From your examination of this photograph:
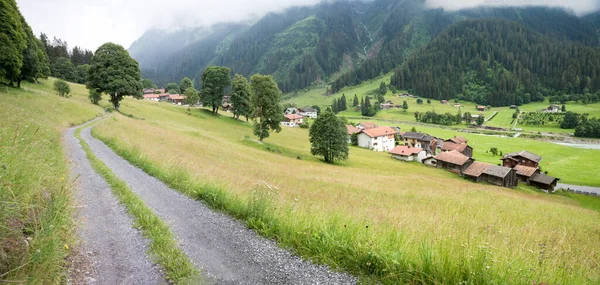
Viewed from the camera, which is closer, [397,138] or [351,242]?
[351,242]

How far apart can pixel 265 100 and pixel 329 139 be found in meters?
14.2

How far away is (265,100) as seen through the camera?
1858 inches

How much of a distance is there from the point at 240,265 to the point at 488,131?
164 metres

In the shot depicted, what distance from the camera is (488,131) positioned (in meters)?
136

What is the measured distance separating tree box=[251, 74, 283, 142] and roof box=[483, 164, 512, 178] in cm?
4711

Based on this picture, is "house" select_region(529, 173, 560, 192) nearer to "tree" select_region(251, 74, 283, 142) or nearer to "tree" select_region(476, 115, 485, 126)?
"tree" select_region(251, 74, 283, 142)

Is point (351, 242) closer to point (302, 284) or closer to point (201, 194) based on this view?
point (302, 284)

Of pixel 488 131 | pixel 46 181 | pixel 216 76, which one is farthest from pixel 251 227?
pixel 488 131

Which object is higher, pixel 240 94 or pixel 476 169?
pixel 240 94

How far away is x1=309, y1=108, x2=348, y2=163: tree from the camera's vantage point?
50406 millimetres

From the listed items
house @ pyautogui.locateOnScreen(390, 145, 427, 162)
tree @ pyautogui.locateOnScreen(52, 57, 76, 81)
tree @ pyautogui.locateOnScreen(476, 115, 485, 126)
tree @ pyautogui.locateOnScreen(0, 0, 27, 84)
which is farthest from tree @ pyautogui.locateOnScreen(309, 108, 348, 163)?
tree @ pyautogui.locateOnScreen(476, 115, 485, 126)

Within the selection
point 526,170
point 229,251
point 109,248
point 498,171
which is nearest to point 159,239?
point 109,248

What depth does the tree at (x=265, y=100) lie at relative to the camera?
4694 centimetres

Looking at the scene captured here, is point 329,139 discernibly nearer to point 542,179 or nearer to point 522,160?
point 542,179
